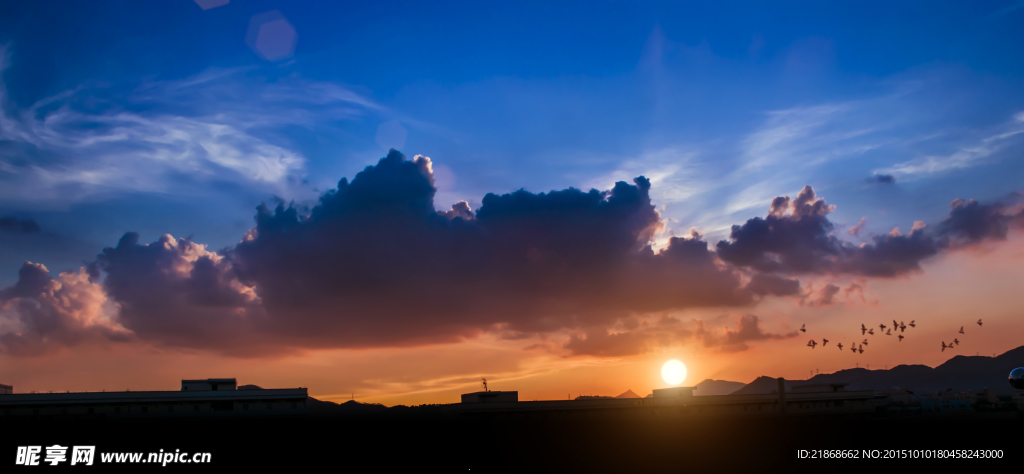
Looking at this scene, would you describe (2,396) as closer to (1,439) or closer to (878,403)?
(1,439)

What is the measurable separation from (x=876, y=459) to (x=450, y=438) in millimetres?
58935

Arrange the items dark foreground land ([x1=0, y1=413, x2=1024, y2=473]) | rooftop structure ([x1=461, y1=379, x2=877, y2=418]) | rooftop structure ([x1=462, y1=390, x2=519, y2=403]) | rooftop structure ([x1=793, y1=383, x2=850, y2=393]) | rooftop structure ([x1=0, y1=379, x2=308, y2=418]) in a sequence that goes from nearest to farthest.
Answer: dark foreground land ([x1=0, y1=413, x2=1024, y2=473]), rooftop structure ([x1=0, y1=379, x2=308, y2=418]), rooftop structure ([x1=461, y1=379, x2=877, y2=418]), rooftop structure ([x1=462, y1=390, x2=519, y2=403]), rooftop structure ([x1=793, y1=383, x2=850, y2=393])

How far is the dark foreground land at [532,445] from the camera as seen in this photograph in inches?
1898

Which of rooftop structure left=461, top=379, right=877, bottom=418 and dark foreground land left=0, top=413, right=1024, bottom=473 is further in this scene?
rooftop structure left=461, top=379, right=877, bottom=418

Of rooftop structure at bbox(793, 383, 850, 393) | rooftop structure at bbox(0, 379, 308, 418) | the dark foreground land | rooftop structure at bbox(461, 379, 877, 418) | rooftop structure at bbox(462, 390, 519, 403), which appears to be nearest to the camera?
the dark foreground land

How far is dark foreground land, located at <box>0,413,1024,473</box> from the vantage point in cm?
4822

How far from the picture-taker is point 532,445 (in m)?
74.1

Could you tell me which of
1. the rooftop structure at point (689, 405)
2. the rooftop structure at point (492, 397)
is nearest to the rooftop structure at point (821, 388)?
the rooftop structure at point (689, 405)

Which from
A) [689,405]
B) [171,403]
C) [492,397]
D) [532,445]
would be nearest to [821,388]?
[689,405]

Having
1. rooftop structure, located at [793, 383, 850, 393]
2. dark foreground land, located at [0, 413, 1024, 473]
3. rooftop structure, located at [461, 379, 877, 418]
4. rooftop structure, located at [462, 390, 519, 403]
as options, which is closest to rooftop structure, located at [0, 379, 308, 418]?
dark foreground land, located at [0, 413, 1024, 473]

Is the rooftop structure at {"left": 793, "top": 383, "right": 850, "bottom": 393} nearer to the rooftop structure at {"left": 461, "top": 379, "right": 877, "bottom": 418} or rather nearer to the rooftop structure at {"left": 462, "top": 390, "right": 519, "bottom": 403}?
the rooftop structure at {"left": 461, "top": 379, "right": 877, "bottom": 418}

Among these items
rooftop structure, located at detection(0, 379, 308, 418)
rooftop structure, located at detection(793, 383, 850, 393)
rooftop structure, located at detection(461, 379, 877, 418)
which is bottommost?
rooftop structure, located at detection(461, 379, 877, 418)

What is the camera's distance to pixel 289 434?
82.9 metres

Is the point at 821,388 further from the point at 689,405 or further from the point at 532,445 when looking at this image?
the point at 532,445
